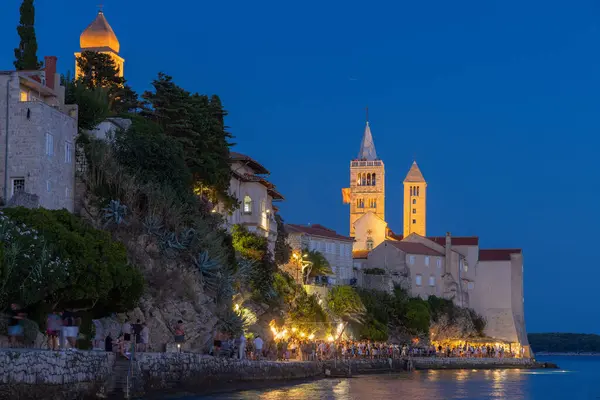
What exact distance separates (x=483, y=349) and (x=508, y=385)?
1452 inches

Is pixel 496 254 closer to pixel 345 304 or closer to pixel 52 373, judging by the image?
pixel 345 304

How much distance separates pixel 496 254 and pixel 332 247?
24.9 metres

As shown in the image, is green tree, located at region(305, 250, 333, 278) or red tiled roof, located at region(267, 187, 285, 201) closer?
red tiled roof, located at region(267, 187, 285, 201)

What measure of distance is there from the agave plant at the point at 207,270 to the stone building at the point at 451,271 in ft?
147

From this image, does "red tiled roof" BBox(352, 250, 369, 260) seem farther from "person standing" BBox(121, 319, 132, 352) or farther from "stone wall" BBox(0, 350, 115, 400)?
"stone wall" BBox(0, 350, 115, 400)

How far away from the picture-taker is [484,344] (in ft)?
316

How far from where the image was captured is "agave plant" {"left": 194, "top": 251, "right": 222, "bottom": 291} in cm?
4459

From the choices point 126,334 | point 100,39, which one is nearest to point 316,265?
point 100,39

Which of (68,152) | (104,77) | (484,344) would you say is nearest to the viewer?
(68,152)

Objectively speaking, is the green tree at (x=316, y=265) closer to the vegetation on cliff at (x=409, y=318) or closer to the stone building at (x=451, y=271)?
the vegetation on cliff at (x=409, y=318)

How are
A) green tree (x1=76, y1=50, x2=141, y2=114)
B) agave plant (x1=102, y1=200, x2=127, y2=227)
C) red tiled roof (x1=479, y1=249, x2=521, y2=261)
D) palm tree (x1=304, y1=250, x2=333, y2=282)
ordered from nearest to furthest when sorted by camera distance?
agave plant (x1=102, y1=200, x2=127, y2=227)
green tree (x1=76, y1=50, x2=141, y2=114)
palm tree (x1=304, y1=250, x2=333, y2=282)
red tiled roof (x1=479, y1=249, x2=521, y2=261)

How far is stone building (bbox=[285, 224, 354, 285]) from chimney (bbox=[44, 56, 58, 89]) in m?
39.6

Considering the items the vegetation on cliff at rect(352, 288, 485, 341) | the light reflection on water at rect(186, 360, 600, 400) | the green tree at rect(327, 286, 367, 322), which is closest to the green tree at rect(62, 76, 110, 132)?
the light reflection on water at rect(186, 360, 600, 400)

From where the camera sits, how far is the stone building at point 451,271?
9575cm
